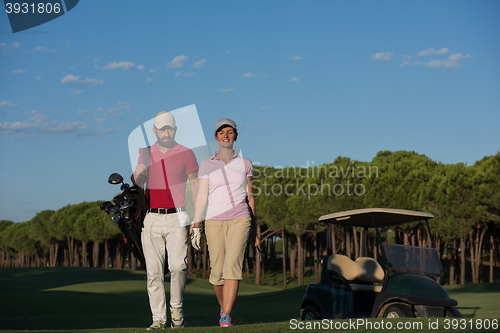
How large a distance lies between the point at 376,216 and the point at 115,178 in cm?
559

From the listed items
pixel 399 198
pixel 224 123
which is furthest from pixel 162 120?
pixel 399 198

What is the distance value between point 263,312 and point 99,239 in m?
62.1

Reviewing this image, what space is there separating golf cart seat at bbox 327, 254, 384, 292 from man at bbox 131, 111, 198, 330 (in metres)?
4.10

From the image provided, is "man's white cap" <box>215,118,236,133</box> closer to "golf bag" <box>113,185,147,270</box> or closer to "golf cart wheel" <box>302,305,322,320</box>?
"golf bag" <box>113,185,147,270</box>

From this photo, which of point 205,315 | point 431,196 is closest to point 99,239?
point 431,196

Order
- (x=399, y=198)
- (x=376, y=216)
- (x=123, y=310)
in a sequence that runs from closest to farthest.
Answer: (x=376, y=216), (x=123, y=310), (x=399, y=198)

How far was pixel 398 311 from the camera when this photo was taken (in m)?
7.73

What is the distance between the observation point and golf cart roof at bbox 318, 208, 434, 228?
9.08 meters

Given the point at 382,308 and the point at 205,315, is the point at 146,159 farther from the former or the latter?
the point at 205,315

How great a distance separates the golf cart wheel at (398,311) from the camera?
7609mm

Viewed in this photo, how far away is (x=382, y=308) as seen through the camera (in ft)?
26.1

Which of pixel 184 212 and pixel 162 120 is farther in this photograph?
pixel 162 120

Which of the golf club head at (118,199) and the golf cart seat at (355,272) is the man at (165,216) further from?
the golf cart seat at (355,272)

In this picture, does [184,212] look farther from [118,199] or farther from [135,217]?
[118,199]
